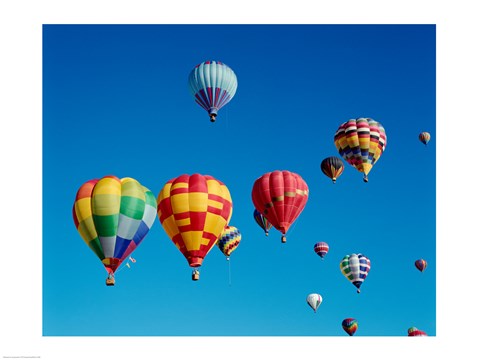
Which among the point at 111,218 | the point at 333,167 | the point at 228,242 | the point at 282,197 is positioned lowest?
the point at 228,242

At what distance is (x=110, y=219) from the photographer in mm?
21094

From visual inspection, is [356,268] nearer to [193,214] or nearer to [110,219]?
[193,214]

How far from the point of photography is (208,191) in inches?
891

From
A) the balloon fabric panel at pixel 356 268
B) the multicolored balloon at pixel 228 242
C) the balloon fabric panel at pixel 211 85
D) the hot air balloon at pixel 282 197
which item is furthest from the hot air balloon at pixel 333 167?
the balloon fabric panel at pixel 211 85

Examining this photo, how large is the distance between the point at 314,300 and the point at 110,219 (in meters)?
15.4

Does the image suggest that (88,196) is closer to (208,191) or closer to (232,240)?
(208,191)

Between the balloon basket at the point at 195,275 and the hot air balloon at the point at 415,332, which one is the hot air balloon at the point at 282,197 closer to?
the balloon basket at the point at 195,275

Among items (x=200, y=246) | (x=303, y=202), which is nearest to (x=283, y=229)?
(x=303, y=202)

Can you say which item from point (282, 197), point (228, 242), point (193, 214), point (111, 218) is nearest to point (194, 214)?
point (193, 214)

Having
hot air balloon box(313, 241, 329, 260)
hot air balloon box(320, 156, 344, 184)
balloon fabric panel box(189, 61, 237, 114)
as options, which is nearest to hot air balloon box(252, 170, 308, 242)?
balloon fabric panel box(189, 61, 237, 114)

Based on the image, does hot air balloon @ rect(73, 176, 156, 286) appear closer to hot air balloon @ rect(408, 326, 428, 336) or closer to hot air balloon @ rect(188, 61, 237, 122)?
hot air balloon @ rect(188, 61, 237, 122)

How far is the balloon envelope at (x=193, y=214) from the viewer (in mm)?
22438

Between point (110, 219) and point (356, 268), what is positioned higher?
point (110, 219)

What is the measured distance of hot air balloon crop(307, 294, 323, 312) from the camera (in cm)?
3412
